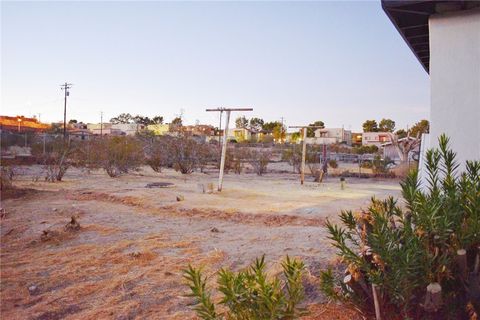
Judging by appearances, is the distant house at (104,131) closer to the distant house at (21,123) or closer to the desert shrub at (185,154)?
the distant house at (21,123)

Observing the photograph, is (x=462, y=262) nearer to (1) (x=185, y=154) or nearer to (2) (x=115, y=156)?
(2) (x=115, y=156)

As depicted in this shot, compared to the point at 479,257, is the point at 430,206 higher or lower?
higher

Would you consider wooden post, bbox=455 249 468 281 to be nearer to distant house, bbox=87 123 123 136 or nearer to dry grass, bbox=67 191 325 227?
dry grass, bbox=67 191 325 227

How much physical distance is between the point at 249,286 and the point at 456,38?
3.79 metres

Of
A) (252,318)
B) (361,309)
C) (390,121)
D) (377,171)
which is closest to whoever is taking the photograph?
(252,318)

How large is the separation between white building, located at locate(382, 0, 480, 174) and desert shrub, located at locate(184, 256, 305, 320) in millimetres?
3237

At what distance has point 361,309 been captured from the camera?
2312mm

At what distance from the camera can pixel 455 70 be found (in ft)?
13.8

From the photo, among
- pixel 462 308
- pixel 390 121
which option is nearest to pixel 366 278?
pixel 462 308

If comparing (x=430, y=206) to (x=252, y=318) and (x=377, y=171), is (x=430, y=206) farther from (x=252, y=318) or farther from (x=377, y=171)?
(x=377, y=171)

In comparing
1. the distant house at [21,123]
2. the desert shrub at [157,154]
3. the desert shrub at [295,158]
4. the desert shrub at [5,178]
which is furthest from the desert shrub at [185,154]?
the distant house at [21,123]

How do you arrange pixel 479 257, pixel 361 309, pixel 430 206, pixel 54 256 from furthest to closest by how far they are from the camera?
pixel 54 256 → pixel 361 309 → pixel 479 257 → pixel 430 206

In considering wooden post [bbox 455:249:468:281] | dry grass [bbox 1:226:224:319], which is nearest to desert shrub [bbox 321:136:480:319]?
wooden post [bbox 455:249:468:281]

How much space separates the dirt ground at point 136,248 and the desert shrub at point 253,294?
1347 mm
